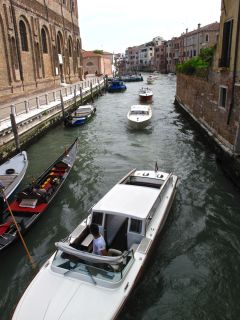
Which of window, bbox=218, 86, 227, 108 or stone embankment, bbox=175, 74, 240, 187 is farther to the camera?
window, bbox=218, 86, 227, 108

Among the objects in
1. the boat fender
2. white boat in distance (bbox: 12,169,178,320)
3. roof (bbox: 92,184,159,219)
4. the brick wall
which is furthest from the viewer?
the brick wall

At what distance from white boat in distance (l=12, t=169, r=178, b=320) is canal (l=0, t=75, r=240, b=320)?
30.9 inches

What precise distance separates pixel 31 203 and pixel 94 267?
426 cm

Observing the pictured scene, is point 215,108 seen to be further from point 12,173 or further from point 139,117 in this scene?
point 12,173

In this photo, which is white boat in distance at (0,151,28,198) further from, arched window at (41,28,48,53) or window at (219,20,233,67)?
arched window at (41,28,48,53)

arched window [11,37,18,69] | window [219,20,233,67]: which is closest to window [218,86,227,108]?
window [219,20,233,67]

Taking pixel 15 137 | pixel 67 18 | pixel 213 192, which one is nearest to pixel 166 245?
pixel 213 192

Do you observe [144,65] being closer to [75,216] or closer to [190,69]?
[190,69]

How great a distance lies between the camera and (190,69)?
21.5 m

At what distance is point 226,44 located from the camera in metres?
12.7

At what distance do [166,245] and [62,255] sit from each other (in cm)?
314

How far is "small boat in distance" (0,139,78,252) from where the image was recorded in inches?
311

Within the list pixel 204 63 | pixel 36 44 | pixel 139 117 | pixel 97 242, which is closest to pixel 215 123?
pixel 204 63

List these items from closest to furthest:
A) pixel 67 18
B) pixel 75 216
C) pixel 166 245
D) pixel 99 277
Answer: pixel 99 277 < pixel 166 245 < pixel 75 216 < pixel 67 18
